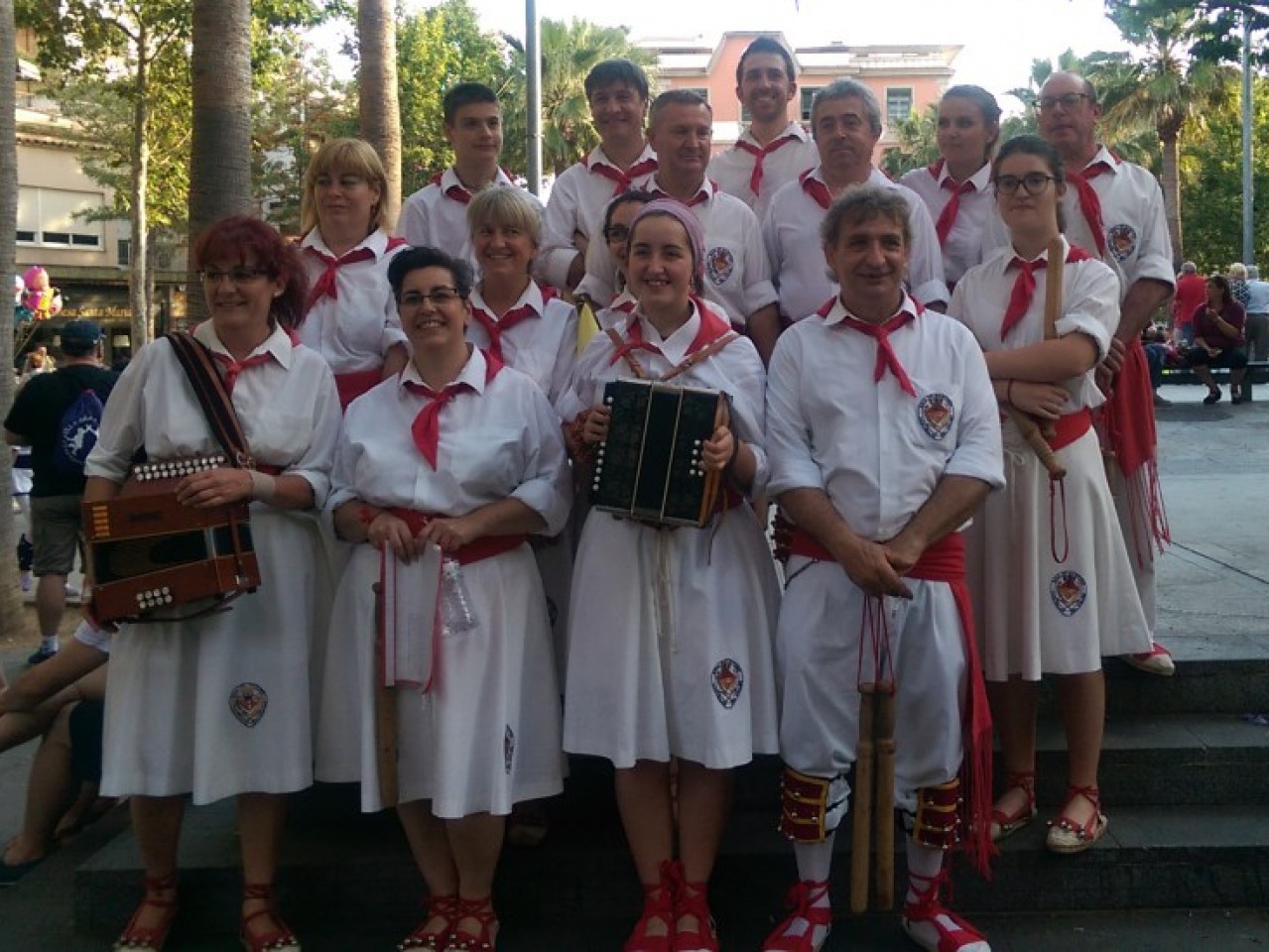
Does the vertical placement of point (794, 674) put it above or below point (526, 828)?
above

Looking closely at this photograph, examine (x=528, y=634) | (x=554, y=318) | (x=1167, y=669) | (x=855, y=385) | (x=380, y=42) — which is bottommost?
(x=1167, y=669)

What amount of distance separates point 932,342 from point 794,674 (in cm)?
108

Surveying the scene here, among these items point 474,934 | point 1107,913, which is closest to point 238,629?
point 474,934

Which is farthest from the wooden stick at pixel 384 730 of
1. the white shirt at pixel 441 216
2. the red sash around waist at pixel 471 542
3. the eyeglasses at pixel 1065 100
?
the eyeglasses at pixel 1065 100

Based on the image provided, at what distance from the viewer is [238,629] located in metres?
3.84

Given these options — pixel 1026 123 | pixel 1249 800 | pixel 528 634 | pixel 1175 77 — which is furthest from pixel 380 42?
pixel 1026 123

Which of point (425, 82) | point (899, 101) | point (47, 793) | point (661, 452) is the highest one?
point (899, 101)

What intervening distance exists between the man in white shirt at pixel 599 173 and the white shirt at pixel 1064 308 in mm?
1578

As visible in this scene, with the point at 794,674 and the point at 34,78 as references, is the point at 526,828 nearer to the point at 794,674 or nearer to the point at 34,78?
the point at 794,674

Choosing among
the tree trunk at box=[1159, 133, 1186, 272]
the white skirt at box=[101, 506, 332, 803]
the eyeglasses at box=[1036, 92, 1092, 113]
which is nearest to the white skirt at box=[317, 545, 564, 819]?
the white skirt at box=[101, 506, 332, 803]

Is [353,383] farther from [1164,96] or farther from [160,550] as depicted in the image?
[1164,96]

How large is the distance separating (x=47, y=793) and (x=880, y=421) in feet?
11.9

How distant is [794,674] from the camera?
366 cm

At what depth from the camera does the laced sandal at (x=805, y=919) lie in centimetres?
371
